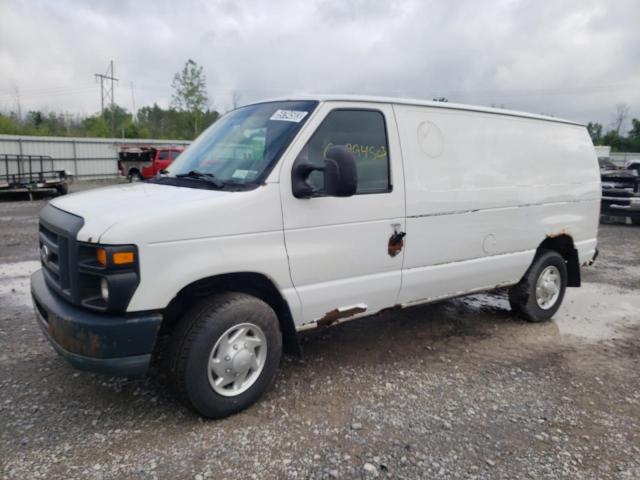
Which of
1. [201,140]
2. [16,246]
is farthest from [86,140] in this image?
[201,140]

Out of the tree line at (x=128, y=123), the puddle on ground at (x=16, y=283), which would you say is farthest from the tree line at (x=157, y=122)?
the puddle on ground at (x=16, y=283)

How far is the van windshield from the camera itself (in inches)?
136

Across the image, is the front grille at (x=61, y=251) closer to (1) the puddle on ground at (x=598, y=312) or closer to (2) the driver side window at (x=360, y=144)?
(2) the driver side window at (x=360, y=144)

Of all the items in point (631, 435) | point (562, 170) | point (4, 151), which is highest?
point (4, 151)

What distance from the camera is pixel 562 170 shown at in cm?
530

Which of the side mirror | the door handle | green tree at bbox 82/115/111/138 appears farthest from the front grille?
green tree at bbox 82/115/111/138

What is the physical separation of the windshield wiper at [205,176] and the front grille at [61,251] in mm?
875

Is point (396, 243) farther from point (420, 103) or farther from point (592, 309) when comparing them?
point (592, 309)

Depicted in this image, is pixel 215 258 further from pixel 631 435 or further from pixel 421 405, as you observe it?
pixel 631 435

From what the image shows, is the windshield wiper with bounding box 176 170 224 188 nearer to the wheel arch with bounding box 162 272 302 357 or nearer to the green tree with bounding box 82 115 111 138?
the wheel arch with bounding box 162 272 302 357

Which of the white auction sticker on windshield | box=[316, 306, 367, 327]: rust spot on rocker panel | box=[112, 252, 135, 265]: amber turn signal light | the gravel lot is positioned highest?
the white auction sticker on windshield

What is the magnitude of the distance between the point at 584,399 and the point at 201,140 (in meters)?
3.71

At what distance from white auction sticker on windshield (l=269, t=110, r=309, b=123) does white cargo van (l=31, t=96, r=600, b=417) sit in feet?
0.04

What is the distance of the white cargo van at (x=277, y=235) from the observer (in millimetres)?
2912
